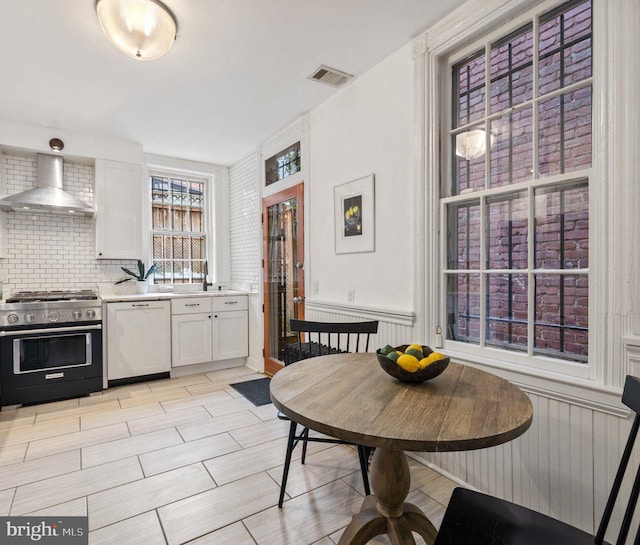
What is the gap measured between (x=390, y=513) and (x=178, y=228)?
15.0ft

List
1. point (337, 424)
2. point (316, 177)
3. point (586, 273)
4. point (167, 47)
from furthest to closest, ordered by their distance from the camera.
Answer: point (316, 177), point (167, 47), point (586, 273), point (337, 424)

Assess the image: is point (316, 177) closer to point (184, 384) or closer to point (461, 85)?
point (461, 85)

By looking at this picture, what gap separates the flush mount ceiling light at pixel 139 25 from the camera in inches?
80.9

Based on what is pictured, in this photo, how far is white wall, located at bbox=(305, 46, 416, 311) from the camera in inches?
99.8

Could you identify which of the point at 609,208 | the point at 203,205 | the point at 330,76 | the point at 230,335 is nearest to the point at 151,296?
the point at 230,335

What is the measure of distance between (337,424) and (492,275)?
1462 mm

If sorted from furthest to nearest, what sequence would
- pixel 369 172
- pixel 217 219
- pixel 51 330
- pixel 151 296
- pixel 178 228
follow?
pixel 217 219 < pixel 178 228 < pixel 151 296 < pixel 51 330 < pixel 369 172

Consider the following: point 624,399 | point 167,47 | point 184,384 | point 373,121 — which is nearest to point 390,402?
point 624,399

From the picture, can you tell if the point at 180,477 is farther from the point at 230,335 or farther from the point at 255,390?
the point at 230,335

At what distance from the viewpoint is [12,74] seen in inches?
111

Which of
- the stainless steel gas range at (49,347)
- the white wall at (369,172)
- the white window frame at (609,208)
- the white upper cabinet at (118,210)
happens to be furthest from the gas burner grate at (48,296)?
the white window frame at (609,208)

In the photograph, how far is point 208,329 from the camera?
4.49m

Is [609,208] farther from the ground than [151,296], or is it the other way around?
[609,208]

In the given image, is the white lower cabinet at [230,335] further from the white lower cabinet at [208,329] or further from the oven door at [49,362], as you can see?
the oven door at [49,362]
